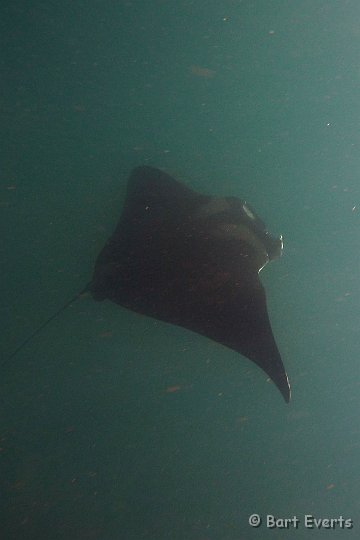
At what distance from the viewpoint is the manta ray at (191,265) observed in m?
4.62

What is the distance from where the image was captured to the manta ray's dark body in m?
4.61

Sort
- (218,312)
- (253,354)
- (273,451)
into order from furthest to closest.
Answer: (273,451) < (218,312) < (253,354)

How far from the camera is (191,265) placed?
15.9 ft

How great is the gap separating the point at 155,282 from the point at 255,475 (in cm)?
2928

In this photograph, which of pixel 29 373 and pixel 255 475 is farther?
pixel 255 475

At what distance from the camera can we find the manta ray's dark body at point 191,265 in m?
4.61

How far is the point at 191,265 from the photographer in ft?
15.9

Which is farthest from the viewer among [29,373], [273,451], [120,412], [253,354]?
[273,451]

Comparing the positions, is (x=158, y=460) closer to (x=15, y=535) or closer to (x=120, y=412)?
Result: (x=120, y=412)

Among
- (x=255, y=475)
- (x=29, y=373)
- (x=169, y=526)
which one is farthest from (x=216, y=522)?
(x=29, y=373)

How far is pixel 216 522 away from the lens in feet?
75.9

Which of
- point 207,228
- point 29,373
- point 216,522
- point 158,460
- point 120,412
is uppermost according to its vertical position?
point 207,228

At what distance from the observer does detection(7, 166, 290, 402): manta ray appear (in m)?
4.62

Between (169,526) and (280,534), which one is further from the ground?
(169,526)
